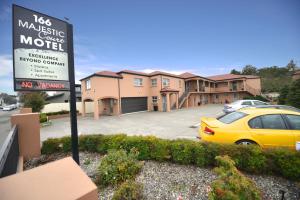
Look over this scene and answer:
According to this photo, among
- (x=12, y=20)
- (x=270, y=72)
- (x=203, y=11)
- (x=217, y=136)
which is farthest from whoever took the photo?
(x=270, y=72)

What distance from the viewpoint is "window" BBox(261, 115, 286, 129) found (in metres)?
4.75

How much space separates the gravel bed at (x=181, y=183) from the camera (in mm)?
3129

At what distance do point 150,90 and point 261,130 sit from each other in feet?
66.7

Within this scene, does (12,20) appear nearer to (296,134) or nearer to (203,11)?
(296,134)

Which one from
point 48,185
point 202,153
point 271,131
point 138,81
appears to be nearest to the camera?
point 48,185

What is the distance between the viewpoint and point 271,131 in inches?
184

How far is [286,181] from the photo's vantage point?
3.53 meters

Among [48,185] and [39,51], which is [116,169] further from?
[39,51]

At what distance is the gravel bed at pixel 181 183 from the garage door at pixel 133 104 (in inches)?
660

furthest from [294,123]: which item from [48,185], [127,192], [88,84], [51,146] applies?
[88,84]

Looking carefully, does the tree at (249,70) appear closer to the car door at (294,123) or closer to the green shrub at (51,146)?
the car door at (294,123)

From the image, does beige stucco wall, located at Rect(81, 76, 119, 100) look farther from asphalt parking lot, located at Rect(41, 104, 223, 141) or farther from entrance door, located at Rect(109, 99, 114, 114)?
asphalt parking lot, located at Rect(41, 104, 223, 141)

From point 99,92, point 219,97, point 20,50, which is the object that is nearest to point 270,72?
point 219,97

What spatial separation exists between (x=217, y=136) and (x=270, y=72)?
208 feet
